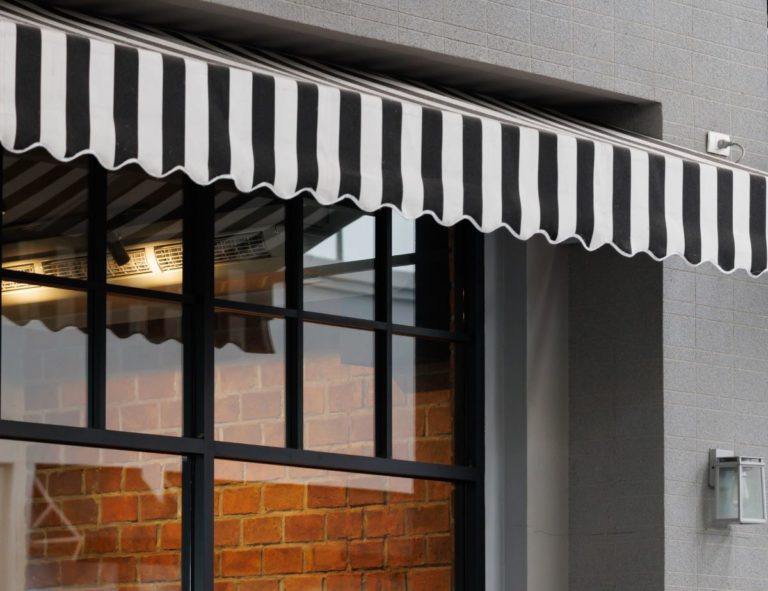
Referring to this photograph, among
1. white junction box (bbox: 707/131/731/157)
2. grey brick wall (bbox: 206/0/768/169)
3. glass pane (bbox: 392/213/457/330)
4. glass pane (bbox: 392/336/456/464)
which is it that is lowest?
glass pane (bbox: 392/336/456/464)

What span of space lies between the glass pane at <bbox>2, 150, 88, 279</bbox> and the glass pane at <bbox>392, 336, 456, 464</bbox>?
144 cm

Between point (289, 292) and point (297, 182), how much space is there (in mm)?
1319

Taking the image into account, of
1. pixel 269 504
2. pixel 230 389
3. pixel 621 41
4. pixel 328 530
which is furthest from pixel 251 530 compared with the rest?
pixel 621 41

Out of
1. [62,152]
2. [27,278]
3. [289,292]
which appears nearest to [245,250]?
[289,292]

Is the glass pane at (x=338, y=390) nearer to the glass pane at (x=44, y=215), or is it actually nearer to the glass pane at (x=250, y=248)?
the glass pane at (x=250, y=248)

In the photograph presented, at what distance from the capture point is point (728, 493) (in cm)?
629


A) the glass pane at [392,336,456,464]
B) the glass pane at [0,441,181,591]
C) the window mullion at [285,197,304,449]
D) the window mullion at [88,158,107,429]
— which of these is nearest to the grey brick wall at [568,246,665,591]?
the glass pane at [392,336,456,464]

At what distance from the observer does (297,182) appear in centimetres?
469

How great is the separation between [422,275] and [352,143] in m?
1.66

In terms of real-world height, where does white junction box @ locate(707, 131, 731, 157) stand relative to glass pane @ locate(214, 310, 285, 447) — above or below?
above

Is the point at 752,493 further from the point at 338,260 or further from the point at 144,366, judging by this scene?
the point at 144,366

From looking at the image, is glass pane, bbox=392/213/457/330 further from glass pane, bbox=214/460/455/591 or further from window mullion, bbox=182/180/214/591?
window mullion, bbox=182/180/214/591

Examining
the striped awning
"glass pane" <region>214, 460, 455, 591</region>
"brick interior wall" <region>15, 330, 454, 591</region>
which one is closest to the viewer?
the striped awning

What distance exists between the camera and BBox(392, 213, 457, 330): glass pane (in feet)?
20.8
